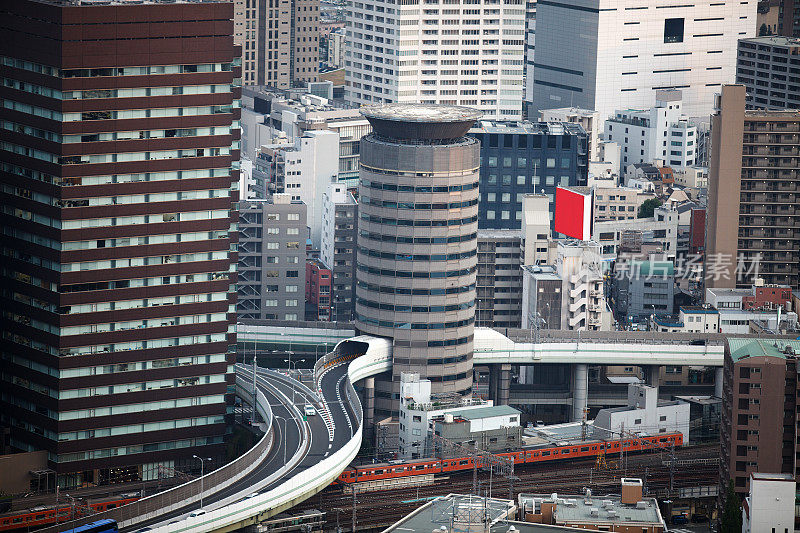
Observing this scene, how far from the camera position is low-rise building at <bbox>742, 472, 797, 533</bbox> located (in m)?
162

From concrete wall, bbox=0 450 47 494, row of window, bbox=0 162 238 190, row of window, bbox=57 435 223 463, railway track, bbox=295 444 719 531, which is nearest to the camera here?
row of window, bbox=0 162 238 190

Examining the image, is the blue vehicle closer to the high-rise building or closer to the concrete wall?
the concrete wall

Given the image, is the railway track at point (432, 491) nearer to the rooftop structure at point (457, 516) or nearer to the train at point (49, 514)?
the train at point (49, 514)

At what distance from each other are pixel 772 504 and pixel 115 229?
6518 centimetres

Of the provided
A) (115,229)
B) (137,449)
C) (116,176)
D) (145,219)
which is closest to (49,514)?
(137,449)

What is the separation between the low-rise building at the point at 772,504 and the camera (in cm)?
16150

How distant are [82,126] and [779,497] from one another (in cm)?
7088

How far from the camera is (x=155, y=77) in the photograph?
593 feet

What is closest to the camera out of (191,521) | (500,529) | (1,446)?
(500,529)

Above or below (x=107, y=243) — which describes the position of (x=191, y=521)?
below

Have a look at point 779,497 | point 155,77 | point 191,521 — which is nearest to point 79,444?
point 191,521

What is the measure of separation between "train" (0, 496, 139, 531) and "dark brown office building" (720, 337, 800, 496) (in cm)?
5520

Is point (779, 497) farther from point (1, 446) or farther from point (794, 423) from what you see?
point (1, 446)

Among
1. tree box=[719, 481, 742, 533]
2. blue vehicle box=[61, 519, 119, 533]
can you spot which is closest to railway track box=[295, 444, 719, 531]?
tree box=[719, 481, 742, 533]
